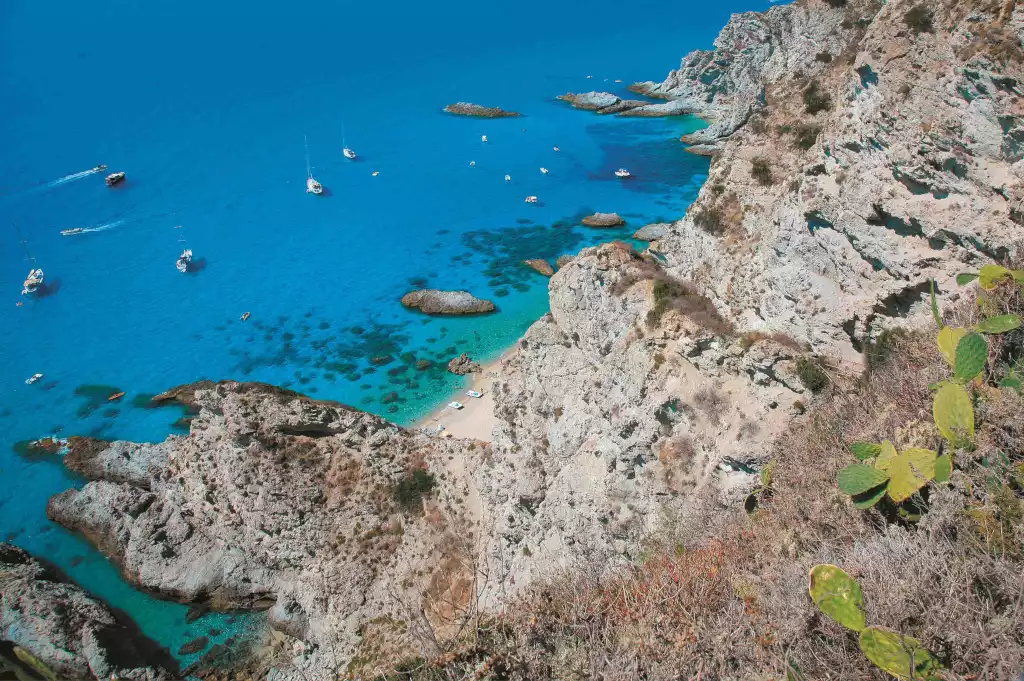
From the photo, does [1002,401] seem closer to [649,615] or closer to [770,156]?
[649,615]

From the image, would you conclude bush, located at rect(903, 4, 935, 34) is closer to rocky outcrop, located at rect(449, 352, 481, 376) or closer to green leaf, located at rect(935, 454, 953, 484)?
green leaf, located at rect(935, 454, 953, 484)

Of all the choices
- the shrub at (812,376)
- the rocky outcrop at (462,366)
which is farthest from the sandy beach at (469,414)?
the shrub at (812,376)

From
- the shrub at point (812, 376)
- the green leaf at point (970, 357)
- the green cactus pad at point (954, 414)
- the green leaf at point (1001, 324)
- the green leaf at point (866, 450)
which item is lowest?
the shrub at point (812, 376)

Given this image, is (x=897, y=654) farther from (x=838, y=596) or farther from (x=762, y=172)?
(x=762, y=172)

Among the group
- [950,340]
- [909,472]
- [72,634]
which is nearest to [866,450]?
[909,472]

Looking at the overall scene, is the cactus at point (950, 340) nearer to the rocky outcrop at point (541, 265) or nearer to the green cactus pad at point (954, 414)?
the green cactus pad at point (954, 414)
